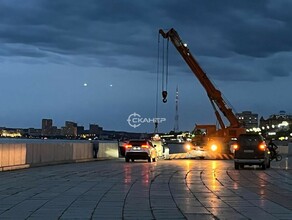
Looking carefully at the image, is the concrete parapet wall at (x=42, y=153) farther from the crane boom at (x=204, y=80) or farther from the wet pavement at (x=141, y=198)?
the crane boom at (x=204, y=80)

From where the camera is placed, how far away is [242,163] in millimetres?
30703

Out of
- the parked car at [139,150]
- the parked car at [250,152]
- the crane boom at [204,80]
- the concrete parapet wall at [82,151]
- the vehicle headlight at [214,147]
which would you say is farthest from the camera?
the crane boom at [204,80]

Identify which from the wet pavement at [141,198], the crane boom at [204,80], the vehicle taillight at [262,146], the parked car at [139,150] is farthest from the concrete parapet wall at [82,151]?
the crane boom at [204,80]

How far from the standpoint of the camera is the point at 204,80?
57438 millimetres

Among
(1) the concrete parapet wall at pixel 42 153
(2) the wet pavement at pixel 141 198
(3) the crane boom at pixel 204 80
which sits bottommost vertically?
(2) the wet pavement at pixel 141 198

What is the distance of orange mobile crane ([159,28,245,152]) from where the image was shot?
54344 millimetres

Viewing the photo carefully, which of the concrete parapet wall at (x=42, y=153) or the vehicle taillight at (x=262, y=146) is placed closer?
the concrete parapet wall at (x=42, y=153)

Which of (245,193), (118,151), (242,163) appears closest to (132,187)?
(245,193)

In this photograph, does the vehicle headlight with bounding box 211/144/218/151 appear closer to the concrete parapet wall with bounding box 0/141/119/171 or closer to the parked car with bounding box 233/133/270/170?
the concrete parapet wall with bounding box 0/141/119/171

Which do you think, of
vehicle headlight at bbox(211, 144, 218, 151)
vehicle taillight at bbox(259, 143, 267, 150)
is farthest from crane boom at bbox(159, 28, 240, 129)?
vehicle taillight at bbox(259, 143, 267, 150)

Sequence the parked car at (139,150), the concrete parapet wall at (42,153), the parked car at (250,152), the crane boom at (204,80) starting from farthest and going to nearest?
the crane boom at (204,80), the parked car at (139,150), the parked car at (250,152), the concrete parapet wall at (42,153)

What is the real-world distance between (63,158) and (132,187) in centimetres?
1728

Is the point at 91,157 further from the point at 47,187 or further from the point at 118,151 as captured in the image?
the point at 47,187

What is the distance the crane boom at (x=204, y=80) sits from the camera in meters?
57.1
